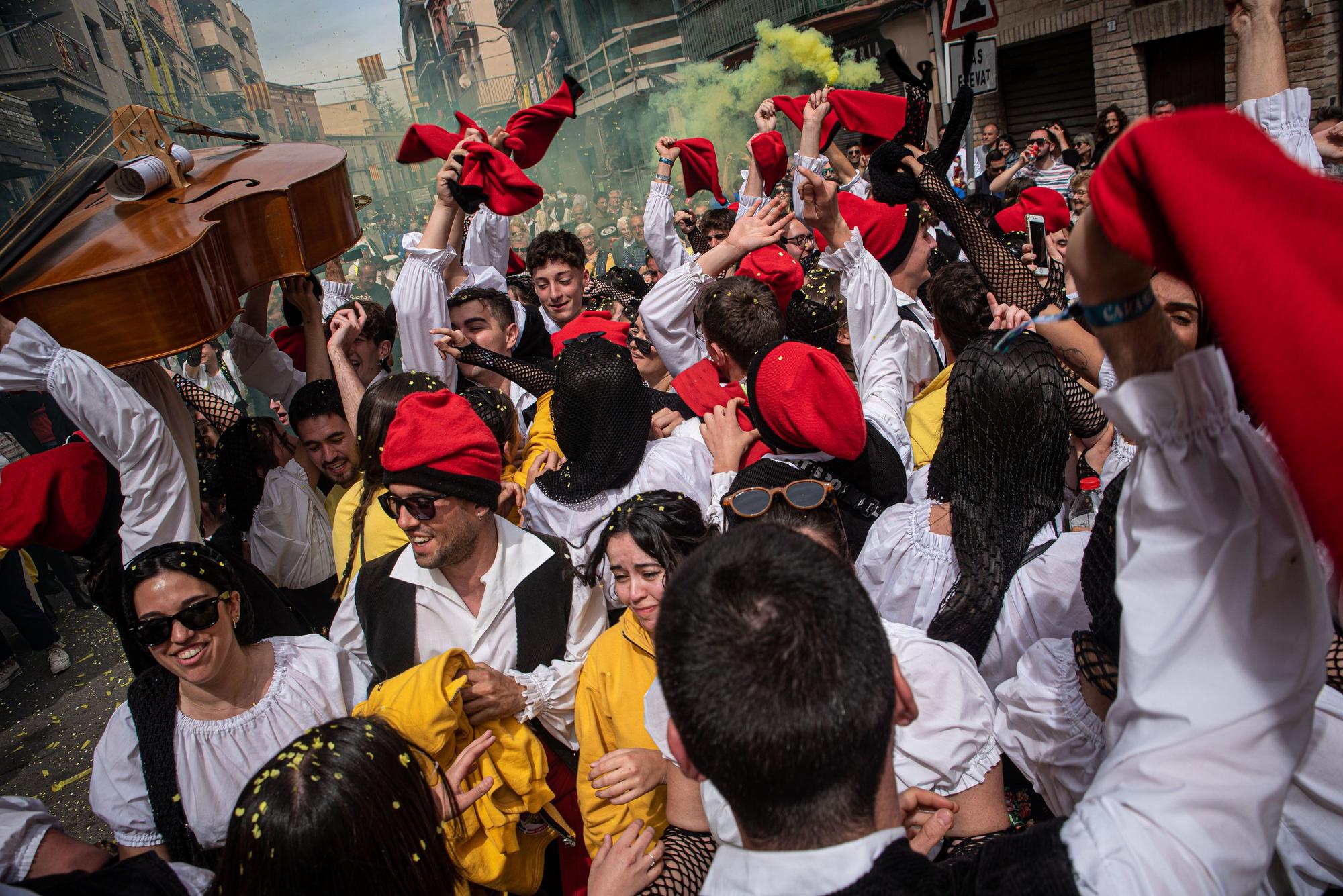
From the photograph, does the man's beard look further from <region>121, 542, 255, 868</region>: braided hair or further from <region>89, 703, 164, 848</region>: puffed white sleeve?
<region>89, 703, 164, 848</region>: puffed white sleeve

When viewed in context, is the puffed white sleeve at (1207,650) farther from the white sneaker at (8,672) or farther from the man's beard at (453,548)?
the white sneaker at (8,672)

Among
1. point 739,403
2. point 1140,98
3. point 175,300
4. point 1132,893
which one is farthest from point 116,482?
point 1140,98

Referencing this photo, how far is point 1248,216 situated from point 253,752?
8.77ft

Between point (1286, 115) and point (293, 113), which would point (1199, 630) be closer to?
point (1286, 115)

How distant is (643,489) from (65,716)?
5.08 meters

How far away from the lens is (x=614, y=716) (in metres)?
2.30

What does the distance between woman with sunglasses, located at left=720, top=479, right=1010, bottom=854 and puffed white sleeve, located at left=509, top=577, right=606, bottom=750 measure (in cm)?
104

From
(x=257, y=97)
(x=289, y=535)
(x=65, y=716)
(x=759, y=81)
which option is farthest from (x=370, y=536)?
(x=257, y=97)

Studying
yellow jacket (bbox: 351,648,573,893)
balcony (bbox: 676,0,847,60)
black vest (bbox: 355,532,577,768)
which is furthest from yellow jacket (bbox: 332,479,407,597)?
balcony (bbox: 676,0,847,60)

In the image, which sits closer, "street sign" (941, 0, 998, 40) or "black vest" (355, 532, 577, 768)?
"black vest" (355, 532, 577, 768)

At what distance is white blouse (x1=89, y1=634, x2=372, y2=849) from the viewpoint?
7.60 feet

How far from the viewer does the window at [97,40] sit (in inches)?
663

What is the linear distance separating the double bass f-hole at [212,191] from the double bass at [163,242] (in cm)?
1

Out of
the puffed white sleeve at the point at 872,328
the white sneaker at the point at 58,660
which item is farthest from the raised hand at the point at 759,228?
the white sneaker at the point at 58,660
